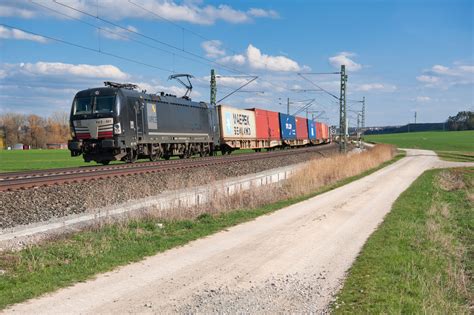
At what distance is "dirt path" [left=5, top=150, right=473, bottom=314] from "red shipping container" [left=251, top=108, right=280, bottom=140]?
34.9 m

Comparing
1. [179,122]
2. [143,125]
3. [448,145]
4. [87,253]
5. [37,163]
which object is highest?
[179,122]

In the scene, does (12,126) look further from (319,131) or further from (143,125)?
(143,125)

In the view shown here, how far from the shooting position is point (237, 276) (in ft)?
23.8

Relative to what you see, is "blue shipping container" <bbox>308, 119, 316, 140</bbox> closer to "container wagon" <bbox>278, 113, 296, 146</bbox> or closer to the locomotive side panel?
"container wagon" <bbox>278, 113, 296, 146</bbox>

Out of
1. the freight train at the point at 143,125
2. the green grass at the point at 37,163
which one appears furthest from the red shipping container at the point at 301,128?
the green grass at the point at 37,163

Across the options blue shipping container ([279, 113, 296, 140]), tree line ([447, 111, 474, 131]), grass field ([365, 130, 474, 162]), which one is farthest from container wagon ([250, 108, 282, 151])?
tree line ([447, 111, 474, 131])

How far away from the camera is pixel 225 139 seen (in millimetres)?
39094

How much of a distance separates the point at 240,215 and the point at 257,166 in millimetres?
16524

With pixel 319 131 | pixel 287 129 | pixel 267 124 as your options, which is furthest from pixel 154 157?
pixel 319 131

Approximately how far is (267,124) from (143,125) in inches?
998

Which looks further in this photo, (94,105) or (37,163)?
(37,163)

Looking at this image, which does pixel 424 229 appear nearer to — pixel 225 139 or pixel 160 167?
pixel 160 167

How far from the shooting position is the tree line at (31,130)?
12631 cm

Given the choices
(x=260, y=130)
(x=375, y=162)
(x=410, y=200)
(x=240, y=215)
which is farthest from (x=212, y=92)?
(x=240, y=215)
